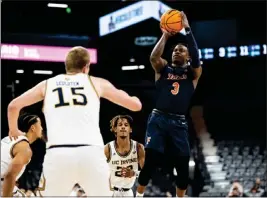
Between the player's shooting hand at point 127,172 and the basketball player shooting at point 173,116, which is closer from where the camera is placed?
the basketball player shooting at point 173,116

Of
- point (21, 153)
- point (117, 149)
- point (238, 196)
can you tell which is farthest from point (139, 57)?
point (21, 153)

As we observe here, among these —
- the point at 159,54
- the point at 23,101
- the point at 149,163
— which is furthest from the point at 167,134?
the point at 23,101

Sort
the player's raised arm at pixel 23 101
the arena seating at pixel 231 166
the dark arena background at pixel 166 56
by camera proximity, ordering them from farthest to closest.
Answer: the dark arena background at pixel 166 56
the arena seating at pixel 231 166
the player's raised arm at pixel 23 101

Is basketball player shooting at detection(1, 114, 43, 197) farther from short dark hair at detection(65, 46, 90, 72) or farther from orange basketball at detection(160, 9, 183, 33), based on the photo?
orange basketball at detection(160, 9, 183, 33)

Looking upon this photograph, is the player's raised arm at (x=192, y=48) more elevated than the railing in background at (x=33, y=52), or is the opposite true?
the railing in background at (x=33, y=52)

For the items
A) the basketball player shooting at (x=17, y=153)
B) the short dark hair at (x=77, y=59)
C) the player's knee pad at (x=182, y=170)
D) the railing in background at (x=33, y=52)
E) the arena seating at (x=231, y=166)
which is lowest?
the arena seating at (x=231, y=166)

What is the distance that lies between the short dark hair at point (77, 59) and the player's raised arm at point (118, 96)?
0.19 m

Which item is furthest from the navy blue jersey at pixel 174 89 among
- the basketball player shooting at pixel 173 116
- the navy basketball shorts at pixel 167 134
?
the navy basketball shorts at pixel 167 134

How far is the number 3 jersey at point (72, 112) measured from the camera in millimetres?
4801

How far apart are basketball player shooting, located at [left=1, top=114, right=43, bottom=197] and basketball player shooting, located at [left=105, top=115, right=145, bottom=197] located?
1.38m

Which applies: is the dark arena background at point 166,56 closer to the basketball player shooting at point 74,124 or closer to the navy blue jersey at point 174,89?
the navy blue jersey at point 174,89

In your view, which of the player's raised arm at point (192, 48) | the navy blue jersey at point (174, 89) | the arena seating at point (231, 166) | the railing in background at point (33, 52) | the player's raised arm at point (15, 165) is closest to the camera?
the player's raised arm at point (15, 165)

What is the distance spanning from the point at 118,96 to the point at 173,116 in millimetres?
1983

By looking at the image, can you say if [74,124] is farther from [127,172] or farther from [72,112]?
[127,172]
